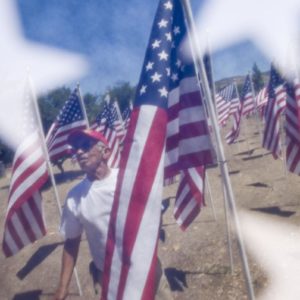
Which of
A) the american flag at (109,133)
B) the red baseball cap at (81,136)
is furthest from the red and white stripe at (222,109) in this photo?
the red baseball cap at (81,136)

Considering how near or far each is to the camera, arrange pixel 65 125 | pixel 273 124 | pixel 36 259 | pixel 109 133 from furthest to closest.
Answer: pixel 109 133 → pixel 273 124 → pixel 36 259 → pixel 65 125

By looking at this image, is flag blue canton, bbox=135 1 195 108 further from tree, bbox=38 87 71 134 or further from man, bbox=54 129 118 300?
tree, bbox=38 87 71 134

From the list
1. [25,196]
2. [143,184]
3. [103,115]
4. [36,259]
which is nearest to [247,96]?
[103,115]

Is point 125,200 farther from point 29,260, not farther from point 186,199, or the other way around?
point 29,260

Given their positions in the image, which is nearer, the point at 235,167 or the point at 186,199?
the point at 186,199

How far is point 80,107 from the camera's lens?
8484 millimetres

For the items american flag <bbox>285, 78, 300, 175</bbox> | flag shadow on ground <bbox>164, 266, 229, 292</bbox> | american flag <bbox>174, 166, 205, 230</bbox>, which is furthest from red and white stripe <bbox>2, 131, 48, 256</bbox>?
american flag <bbox>285, 78, 300, 175</bbox>

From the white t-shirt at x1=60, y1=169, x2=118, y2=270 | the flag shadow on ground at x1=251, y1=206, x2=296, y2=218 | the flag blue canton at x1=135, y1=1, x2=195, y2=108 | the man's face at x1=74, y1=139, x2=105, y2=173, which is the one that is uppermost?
the flag blue canton at x1=135, y1=1, x2=195, y2=108

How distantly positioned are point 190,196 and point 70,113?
338 cm

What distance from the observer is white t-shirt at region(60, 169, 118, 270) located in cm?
379

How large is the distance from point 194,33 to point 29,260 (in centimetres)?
855

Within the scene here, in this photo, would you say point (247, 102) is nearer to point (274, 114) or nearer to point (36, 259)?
point (274, 114)

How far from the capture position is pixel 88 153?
4000 millimetres

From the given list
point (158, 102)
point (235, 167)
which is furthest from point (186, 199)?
point (235, 167)
